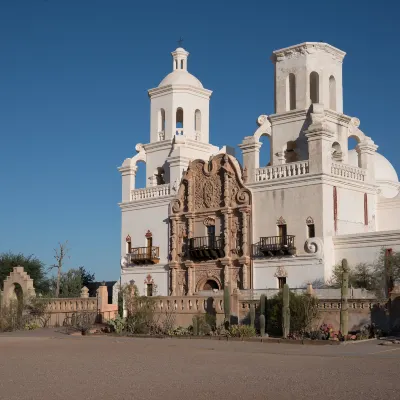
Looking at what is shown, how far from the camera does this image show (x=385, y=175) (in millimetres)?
42844

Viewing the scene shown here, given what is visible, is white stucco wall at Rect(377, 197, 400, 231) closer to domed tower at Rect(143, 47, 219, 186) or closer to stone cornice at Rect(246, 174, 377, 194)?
stone cornice at Rect(246, 174, 377, 194)

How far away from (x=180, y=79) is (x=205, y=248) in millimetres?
11077

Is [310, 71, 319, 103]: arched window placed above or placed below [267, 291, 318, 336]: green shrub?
Answer: above

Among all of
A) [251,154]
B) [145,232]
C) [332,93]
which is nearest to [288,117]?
[332,93]

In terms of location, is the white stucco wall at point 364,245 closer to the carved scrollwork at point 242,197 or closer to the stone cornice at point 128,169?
the carved scrollwork at point 242,197

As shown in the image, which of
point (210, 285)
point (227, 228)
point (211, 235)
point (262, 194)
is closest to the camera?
point (262, 194)

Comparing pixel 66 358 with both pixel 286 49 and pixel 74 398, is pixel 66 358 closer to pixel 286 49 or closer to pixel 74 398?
pixel 74 398

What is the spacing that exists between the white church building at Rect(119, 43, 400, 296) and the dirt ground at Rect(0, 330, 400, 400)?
11.8 metres

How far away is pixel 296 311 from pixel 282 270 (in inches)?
337

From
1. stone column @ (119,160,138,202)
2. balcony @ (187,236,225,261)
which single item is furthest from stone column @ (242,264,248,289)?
stone column @ (119,160,138,202)

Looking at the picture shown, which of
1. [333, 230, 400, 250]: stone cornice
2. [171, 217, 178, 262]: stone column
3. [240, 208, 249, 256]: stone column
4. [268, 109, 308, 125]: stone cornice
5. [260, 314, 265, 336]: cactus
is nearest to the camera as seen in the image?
[260, 314, 265, 336]: cactus

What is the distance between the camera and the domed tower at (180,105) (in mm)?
43375

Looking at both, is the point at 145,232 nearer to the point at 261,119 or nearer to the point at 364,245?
the point at 261,119

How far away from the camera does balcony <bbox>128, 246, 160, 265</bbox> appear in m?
41.3
